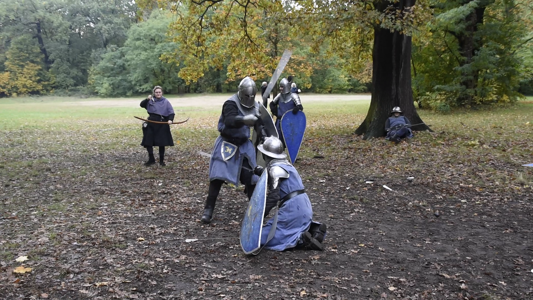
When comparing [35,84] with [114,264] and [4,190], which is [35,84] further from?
[114,264]

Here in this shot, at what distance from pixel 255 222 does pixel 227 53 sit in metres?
9.35

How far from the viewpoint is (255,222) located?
13.5 ft

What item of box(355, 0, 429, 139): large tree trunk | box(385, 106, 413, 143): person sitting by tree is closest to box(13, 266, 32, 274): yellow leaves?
box(385, 106, 413, 143): person sitting by tree

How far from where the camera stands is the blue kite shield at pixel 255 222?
4086mm

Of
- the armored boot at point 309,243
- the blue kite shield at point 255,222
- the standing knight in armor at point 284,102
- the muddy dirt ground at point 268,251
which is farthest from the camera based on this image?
the standing knight in armor at point 284,102

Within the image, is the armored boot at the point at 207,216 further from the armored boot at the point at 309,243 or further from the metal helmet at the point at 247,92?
the armored boot at the point at 309,243

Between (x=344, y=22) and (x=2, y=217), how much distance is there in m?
7.68

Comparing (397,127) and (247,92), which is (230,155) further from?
(397,127)

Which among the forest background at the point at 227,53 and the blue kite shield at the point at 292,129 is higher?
the forest background at the point at 227,53

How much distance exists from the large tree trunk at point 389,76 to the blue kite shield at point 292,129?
3894 millimetres

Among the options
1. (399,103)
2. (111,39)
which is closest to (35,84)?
(111,39)

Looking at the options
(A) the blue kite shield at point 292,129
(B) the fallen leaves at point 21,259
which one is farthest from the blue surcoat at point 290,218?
(A) the blue kite shield at point 292,129

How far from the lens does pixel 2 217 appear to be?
5.68 meters

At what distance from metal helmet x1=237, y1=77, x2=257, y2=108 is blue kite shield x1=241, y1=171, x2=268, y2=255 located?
4.24ft
